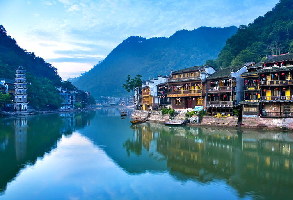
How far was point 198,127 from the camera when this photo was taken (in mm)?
40875

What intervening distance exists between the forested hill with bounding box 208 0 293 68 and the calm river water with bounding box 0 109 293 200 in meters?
37.6

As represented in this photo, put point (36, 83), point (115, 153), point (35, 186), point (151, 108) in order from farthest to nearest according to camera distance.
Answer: point (36, 83), point (151, 108), point (115, 153), point (35, 186)

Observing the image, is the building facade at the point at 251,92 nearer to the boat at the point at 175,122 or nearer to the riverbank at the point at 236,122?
the riverbank at the point at 236,122

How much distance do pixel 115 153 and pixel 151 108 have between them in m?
33.4

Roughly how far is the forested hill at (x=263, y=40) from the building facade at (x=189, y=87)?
63.2ft

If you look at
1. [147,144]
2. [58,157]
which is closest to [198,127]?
[147,144]

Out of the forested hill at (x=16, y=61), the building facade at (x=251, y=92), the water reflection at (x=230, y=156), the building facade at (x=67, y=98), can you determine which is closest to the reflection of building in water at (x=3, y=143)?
the water reflection at (x=230, y=156)

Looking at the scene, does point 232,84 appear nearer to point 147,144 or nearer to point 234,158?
point 147,144

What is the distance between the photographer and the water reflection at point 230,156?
1683 cm

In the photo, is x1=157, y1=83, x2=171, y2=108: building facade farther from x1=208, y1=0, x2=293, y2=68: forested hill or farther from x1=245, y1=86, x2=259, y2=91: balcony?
x1=245, y1=86, x2=259, y2=91: balcony

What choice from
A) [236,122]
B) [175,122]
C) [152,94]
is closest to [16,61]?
[152,94]

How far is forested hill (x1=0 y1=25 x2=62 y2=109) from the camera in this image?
8906 centimetres

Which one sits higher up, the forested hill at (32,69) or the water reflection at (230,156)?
the forested hill at (32,69)

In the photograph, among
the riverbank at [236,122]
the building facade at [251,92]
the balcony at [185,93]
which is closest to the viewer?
the riverbank at [236,122]
